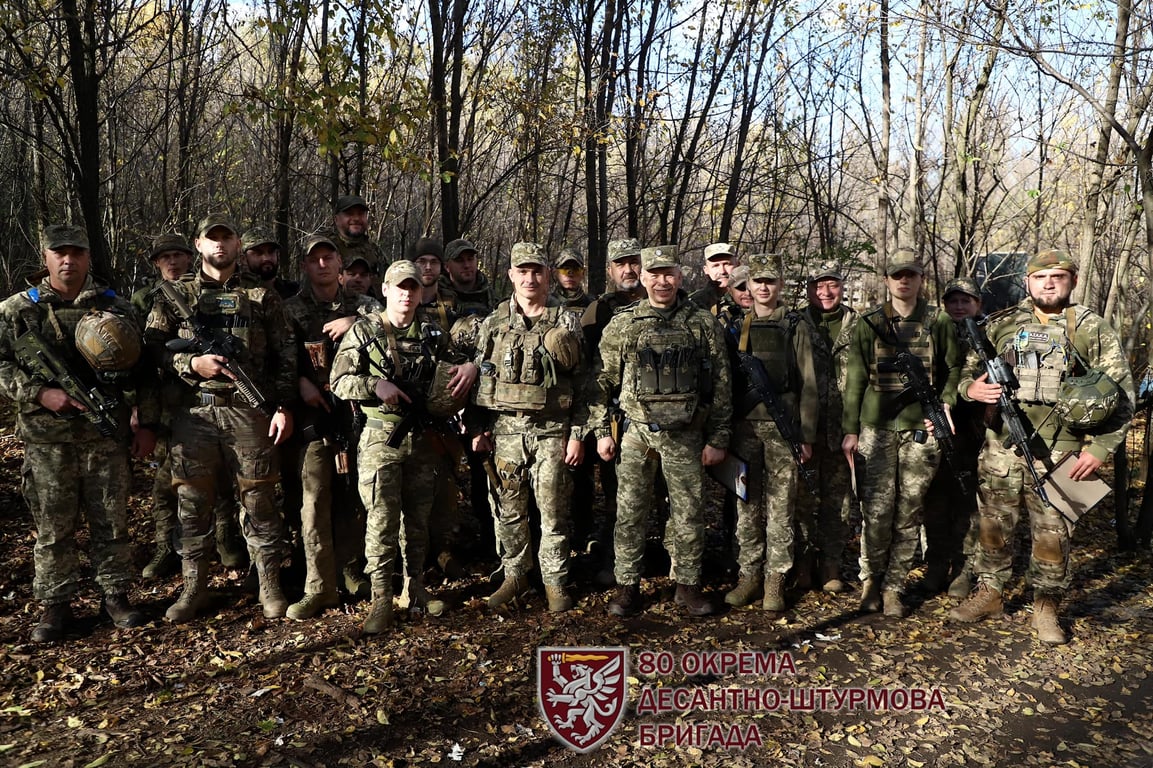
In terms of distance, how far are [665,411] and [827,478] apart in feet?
5.07

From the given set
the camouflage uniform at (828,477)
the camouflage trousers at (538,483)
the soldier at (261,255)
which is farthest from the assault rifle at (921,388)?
the soldier at (261,255)

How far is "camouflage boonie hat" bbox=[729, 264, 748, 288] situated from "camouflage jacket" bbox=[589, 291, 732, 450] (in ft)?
1.73

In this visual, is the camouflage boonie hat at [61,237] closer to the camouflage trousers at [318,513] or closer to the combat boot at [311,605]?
the camouflage trousers at [318,513]

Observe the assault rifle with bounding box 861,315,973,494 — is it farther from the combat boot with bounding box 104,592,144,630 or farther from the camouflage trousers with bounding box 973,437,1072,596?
the combat boot with bounding box 104,592,144,630

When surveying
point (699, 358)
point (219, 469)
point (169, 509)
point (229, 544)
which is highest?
point (699, 358)

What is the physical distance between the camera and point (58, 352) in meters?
4.55

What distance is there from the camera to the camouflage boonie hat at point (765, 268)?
203 inches

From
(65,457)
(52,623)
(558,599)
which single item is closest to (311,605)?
(52,623)

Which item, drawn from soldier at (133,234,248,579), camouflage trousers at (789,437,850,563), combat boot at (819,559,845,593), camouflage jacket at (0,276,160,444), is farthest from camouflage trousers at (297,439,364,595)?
combat boot at (819,559,845,593)

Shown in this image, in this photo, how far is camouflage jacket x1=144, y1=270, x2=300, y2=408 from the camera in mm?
4730

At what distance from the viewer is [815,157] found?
41.7 feet

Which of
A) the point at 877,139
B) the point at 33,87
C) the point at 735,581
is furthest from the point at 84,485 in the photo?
the point at 877,139

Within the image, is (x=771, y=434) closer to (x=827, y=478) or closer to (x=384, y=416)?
(x=827, y=478)

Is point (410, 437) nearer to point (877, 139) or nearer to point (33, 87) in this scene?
point (33, 87)
